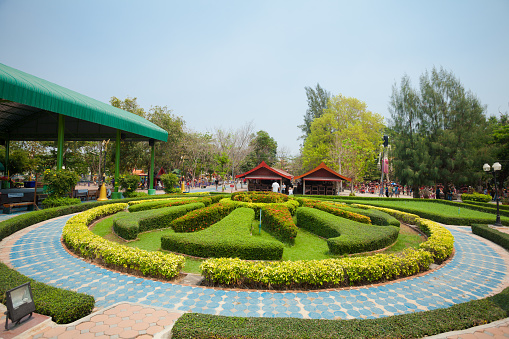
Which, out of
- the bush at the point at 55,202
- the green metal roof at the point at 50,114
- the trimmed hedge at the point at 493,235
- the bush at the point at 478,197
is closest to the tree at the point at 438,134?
the bush at the point at 478,197

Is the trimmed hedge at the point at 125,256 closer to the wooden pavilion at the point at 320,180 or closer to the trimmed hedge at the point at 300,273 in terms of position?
the trimmed hedge at the point at 300,273

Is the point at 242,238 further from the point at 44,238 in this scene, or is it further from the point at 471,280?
the point at 44,238

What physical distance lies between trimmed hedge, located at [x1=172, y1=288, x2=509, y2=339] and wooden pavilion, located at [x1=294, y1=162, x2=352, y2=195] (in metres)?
22.6

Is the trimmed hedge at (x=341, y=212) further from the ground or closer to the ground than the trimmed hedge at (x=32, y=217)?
further from the ground

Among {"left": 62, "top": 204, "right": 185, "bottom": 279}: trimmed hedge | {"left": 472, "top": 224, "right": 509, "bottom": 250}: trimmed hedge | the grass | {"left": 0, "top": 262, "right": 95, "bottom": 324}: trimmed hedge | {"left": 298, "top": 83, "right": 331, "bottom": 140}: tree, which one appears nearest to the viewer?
{"left": 0, "top": 262, "right": 95, "bottom": 324}: trimmed hedge

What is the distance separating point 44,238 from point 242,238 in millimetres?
6828

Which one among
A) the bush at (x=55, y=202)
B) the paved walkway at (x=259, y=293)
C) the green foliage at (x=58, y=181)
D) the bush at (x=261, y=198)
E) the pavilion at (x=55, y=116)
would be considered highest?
the pavilion at (x=55, y=116)

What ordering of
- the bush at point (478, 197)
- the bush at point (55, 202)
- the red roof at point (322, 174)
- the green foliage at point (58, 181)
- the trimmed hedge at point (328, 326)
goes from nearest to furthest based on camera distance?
the trimmed hedge at point (328, 326) → the green foliage at point (58, 181) → the bush at point (55, 202) → the bush at point (478, 197) → the red roof at point (322, 174)

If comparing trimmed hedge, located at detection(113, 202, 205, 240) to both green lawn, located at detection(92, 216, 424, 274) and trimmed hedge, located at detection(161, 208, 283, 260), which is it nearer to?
green lawn, located at detection(92, 216, 424, 274)

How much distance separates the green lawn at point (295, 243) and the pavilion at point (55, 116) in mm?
6292

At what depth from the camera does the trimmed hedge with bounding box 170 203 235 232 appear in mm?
9023

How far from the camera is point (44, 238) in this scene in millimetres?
8289

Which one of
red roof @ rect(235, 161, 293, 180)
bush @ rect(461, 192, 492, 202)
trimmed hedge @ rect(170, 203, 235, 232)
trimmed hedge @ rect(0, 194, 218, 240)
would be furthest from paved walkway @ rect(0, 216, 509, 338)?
red roof @ rect(235, 161, 293, 180)

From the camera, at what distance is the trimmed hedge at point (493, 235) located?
8883mm
